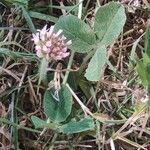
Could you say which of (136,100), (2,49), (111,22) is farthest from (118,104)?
(2,49)

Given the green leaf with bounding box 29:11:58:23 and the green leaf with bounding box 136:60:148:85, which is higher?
the green leaf with bounding box 29:11:58:23

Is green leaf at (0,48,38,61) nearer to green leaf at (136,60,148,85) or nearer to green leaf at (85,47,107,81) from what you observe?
green leaf at (85,47,107,81)

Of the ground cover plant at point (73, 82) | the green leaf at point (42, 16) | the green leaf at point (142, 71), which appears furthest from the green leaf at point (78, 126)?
the green leaf at point (42, 16)

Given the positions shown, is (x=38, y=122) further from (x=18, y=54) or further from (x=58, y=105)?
(x=18, y=54)

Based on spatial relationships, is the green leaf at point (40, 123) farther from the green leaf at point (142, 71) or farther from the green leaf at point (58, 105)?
the green leaf at point (142, 71)

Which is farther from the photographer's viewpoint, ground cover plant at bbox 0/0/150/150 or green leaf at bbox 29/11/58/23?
green leaf at bbox 29/11/58/23

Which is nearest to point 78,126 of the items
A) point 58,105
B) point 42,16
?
point 58,105

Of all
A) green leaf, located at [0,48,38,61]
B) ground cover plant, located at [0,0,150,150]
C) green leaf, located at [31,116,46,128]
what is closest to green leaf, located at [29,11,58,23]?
ground cover plant, located at [0,0,150,150]

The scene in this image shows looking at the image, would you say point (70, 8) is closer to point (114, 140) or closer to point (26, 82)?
point (26, 82)
